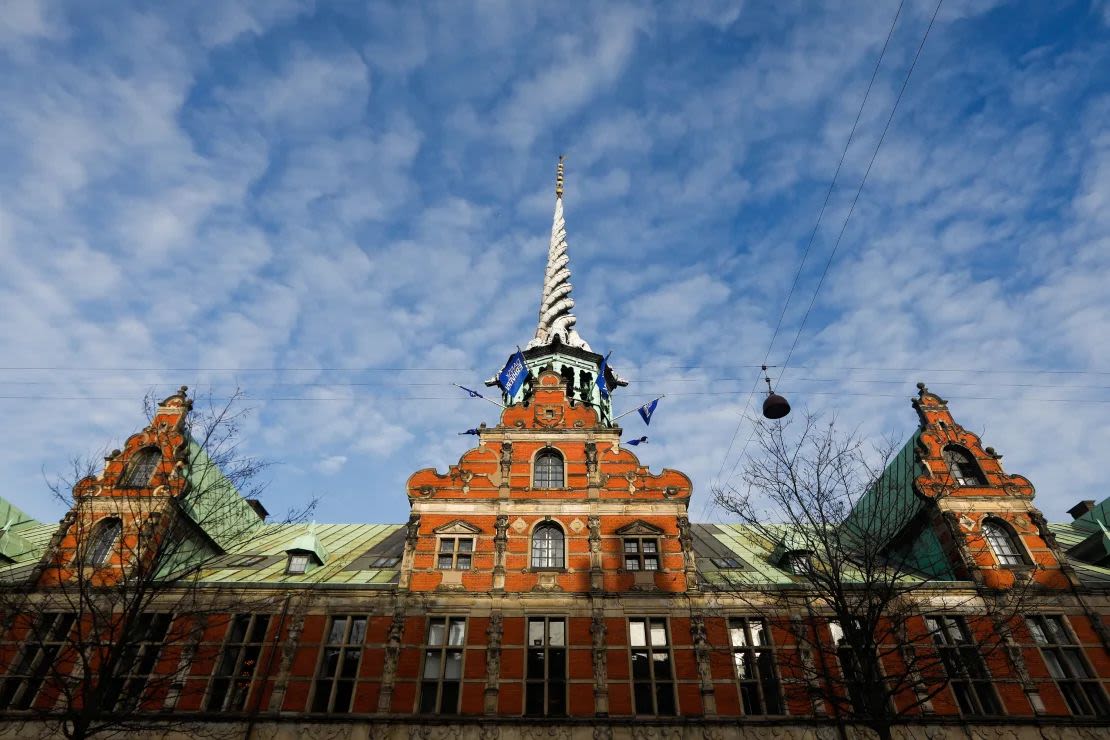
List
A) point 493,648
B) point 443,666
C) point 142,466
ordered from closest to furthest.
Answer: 1. point 443,666
2. point 493,648
3. point 142,466

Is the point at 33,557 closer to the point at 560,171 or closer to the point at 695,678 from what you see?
the point at 695,678

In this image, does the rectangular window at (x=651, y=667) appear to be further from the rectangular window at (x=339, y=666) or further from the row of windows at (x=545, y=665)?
the rectangular window at (x=339, y=666)

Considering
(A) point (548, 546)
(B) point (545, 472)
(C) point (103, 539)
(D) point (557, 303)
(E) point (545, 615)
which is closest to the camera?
(E) point (545, 615)

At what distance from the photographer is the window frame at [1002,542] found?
2448 cm

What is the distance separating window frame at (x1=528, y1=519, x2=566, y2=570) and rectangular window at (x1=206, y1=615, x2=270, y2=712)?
360 inches

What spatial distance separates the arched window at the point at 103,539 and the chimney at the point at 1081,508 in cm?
4248

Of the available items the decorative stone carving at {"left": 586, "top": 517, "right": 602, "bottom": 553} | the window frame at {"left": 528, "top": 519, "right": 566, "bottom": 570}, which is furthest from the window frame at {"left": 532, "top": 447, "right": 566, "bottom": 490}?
the decorative stone carving at {"left": 586, "top": 517, "right": 602, "bottom": 553}

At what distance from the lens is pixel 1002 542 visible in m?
25.1

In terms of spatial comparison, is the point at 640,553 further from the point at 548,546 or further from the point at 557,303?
the point at 557,303

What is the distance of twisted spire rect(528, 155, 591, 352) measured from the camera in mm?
36406

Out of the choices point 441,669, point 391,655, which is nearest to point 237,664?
point 391,655

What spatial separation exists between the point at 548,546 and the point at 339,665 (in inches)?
308

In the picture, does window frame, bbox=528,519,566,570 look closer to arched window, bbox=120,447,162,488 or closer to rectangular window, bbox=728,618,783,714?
rectangular window, bbox=728,618,783,714

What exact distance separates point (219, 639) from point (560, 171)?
1661 inches
